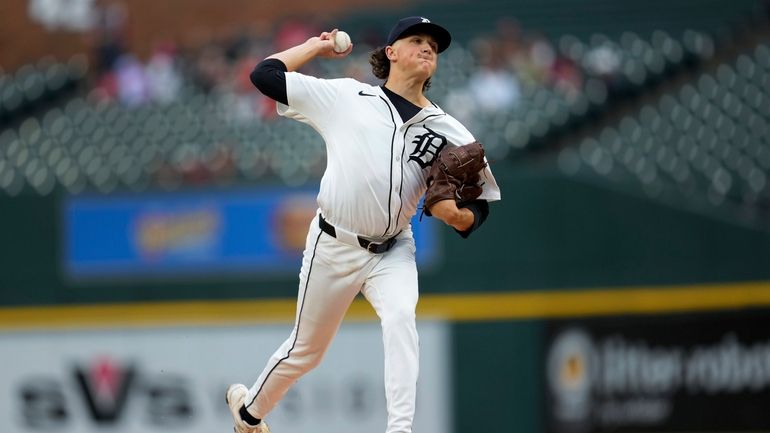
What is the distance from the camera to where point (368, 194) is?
4.93 metres

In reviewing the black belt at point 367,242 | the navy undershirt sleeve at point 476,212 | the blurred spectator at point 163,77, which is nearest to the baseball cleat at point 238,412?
the black belt at point 367,242

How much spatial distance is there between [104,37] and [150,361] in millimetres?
6130

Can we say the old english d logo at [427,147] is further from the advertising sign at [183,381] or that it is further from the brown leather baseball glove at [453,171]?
the advertising sign at [183,381]

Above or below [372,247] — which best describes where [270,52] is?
above

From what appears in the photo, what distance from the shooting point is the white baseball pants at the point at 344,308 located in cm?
477

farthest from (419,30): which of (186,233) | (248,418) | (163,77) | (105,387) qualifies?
(163,77)

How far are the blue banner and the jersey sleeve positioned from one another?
4900 millimetres

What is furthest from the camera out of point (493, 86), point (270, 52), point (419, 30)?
point (270, 52)

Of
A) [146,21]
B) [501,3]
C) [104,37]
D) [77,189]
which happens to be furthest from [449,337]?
[146,21]

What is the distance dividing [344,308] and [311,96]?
89cm

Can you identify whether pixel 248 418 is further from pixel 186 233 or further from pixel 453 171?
pixel 186 233

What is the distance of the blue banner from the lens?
9984 mm

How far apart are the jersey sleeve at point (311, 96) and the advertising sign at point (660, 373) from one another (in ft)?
15.9

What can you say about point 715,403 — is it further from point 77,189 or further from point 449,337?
point 77,189
